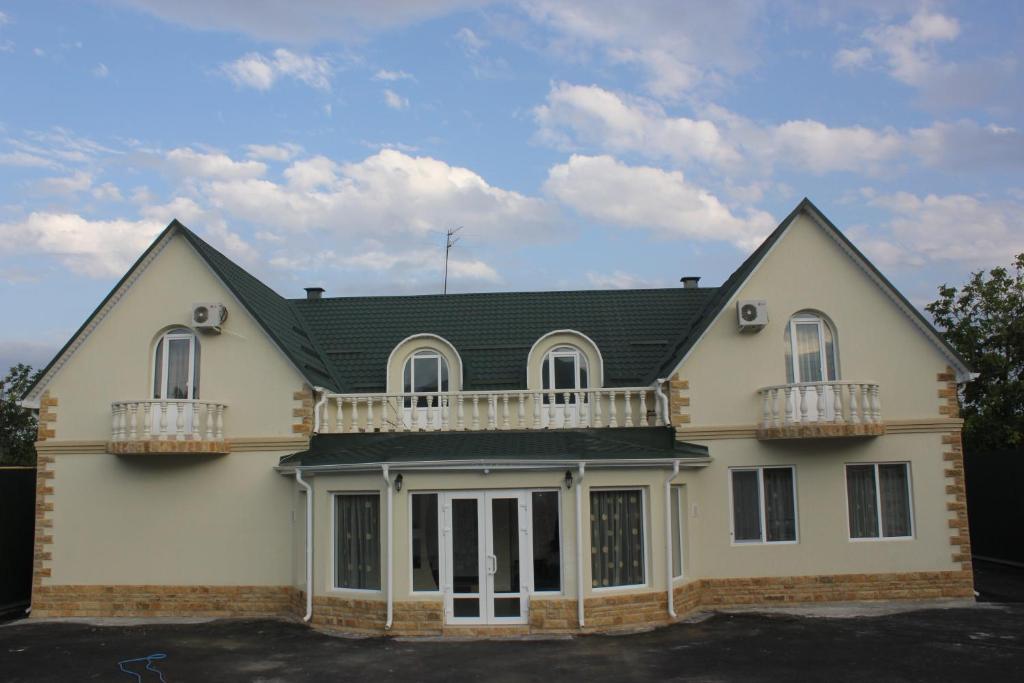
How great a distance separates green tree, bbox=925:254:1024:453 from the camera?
82.8 ft

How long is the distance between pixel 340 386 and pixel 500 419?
381cm

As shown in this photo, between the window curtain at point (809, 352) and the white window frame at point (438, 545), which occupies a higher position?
the window curtain at point (809, 352)

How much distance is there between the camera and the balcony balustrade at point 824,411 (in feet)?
50.1

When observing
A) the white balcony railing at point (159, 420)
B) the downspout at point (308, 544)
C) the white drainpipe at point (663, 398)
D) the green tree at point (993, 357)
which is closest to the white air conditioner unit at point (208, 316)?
the white balcony railing at point (159, 420)

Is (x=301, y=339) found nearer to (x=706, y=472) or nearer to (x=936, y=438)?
(x=706, y=472)

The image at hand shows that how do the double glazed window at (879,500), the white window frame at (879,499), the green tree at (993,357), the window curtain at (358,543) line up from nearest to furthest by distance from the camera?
the window curtain at (358,543) < the white window frame at (879,499) < the double glazed window at (879,500) < the green tree at (993,357)

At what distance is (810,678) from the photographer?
10.5m

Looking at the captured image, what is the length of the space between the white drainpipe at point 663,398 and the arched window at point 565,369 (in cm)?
204

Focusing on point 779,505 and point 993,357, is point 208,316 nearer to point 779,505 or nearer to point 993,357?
point 779,505

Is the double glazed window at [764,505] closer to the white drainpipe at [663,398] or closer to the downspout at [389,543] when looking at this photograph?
the white drainpipe at [663,398]

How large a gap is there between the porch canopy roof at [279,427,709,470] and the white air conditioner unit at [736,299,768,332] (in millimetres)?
2519

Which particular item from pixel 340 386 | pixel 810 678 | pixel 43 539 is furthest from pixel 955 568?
pixel 43 539

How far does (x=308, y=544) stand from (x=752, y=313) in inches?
366

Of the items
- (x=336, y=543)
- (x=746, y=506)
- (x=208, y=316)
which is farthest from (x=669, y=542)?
(x=208, y=316)
